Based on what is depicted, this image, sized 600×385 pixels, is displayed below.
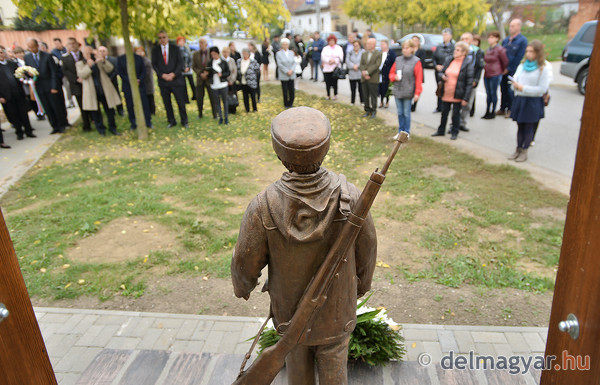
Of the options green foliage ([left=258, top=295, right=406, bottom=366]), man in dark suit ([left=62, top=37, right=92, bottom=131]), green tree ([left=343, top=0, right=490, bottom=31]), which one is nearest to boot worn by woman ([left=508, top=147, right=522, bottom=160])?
green foliage ([left=258, top=295, right=406, bottom=366])

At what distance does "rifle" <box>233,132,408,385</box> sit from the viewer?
1.82 meters

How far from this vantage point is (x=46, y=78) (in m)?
10.2

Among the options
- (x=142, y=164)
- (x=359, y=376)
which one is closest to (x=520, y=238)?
(x=359, y=376)

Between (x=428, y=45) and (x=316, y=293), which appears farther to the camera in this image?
(x=428, y=45)

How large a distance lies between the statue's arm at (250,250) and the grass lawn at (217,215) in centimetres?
271

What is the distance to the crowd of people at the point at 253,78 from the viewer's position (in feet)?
27.0

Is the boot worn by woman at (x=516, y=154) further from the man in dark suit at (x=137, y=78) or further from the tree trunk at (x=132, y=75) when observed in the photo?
the man in dark suit at (x=137, y=78)

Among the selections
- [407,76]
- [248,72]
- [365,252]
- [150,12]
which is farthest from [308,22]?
[365,252]

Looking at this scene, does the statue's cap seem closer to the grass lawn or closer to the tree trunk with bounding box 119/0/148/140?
the grass lawn

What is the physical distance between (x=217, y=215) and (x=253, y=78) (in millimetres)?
6874

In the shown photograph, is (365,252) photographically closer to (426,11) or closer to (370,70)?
(370,70)

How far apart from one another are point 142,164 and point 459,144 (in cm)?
648

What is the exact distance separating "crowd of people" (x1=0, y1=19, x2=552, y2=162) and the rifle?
665 centimetres

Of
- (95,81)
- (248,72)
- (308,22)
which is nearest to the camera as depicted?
(95,81)
